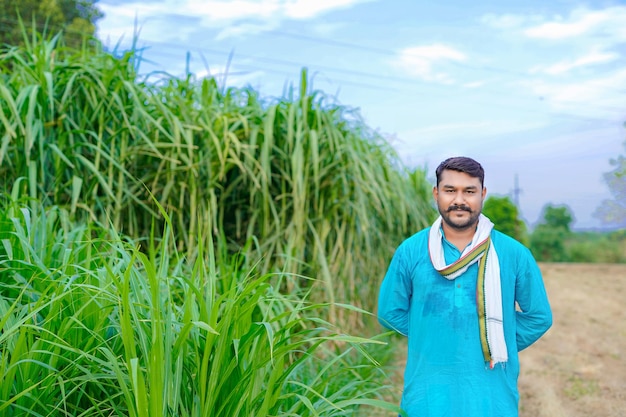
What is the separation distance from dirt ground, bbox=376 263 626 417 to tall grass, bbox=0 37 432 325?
143 cm

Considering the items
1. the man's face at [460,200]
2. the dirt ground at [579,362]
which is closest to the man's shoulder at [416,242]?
the man's face at [460,200]

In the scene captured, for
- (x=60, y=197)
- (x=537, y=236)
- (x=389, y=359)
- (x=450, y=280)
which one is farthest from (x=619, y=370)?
(x=537, y=236)

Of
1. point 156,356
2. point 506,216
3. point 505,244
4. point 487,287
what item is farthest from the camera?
point 506,216

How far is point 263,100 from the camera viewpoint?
495cm

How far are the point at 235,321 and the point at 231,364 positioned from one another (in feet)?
0.41

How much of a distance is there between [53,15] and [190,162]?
46.3ft

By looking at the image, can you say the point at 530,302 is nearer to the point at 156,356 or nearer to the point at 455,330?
the point at 455,330

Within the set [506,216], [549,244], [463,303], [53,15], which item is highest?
[53,15]

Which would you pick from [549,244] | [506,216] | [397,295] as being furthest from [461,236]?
[549,244]

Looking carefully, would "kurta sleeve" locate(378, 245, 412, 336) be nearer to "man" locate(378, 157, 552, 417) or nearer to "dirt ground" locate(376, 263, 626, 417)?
"man" locate(378, 157, 552, 417)

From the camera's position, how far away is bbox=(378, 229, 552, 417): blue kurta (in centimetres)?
213

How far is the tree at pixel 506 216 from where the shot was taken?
15.5m

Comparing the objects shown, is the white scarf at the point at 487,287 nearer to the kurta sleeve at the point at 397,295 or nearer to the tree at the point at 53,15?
the kurta sleeve at the point at 397,295

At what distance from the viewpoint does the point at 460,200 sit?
2160 mm
